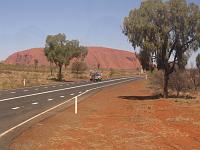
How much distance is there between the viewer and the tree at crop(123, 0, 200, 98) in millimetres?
29844

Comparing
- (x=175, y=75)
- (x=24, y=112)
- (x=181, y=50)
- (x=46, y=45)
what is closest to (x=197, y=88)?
(x=175, y=75)

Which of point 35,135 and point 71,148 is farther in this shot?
point 35,135

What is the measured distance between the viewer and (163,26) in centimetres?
3000

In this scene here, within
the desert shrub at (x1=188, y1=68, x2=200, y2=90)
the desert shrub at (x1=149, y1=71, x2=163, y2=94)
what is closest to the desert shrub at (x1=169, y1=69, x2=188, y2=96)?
the desert shrub at (x1=188, y1=68, x2=200, y2=90)

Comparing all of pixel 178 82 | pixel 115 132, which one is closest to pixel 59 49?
pixel 178 82

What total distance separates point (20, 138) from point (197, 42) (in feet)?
61.0

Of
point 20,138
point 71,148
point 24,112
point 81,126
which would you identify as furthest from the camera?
point 24,112

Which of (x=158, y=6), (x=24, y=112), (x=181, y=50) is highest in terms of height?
(x=158, y=6)

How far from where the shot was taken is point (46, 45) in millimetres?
77312

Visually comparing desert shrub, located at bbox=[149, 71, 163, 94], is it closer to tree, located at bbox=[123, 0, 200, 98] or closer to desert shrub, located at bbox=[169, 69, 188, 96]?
desert shrub, located at bbox=[169, 69, 188, 96]

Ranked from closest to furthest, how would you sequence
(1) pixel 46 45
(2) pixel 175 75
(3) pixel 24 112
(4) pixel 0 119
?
(4) pixel 0 119 → (3) pixel 24 112 → (2) pixel 175 75 → (1) pixel 46 45

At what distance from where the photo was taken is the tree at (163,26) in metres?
29.8

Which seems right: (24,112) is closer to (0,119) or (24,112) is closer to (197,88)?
(0,119)

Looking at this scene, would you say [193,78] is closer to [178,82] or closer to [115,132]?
[178,82]
